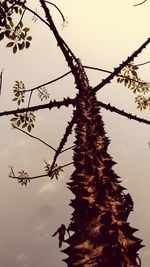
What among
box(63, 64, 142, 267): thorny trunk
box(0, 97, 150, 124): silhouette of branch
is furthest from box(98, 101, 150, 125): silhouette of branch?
box(63, 64, 142, 267): thorny trunk

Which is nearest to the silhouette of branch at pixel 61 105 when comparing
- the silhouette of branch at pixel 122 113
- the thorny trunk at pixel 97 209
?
the silhouette of branch at pixel 122 113

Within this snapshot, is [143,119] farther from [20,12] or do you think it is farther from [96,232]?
[96,232]

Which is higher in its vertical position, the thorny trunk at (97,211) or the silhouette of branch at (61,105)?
the silhouette of branch at (61,105)

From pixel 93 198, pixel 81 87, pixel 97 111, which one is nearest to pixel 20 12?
pixel 81 87

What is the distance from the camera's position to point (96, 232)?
2395 mm

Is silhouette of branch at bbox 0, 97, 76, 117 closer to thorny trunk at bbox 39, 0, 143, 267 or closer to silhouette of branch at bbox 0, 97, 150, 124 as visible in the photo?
silhouette of branch at bbox 0, 97, 150, 124

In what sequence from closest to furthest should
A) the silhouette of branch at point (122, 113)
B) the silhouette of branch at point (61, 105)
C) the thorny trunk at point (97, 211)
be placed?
1. the thorny trunk at point (97, 211)
2. the silhouette of branch at point (61, 105)
3. the silhouette of branch at point (122, 113)

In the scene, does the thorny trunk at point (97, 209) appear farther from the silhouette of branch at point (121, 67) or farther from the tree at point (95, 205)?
the silhouette of branch at point (121, 67)

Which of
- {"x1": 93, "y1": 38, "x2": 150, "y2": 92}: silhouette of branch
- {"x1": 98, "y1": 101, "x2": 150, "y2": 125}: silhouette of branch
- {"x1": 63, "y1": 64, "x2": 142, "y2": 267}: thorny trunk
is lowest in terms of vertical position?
{"x1": 63, "y1": 64, "x2": 142, "y2": 267}: thorny trunk

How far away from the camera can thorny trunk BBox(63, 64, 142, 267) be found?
7.16ft

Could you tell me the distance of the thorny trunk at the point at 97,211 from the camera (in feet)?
7.16

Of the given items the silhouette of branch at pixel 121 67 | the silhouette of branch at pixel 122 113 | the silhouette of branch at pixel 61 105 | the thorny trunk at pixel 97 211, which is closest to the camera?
the thorny trunk at pixel 97 211

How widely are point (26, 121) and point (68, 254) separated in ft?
17.0

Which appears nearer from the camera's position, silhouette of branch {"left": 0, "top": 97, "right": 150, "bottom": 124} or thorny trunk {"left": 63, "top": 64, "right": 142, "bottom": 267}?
thorny trunk {"left": 63, "top": 64, "right": 142, "bottom": 267}
